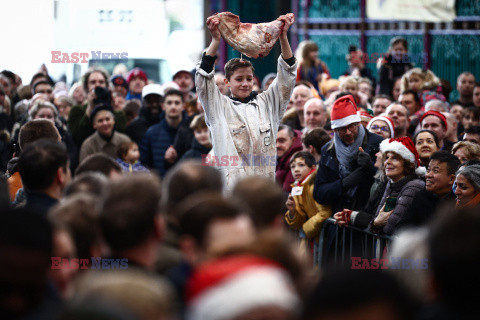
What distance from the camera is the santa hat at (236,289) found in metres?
2.37

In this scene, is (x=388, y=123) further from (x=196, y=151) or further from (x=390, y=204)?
(x=196, y=151)

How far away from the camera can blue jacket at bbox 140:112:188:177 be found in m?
9.39

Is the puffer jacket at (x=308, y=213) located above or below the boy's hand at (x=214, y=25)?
below

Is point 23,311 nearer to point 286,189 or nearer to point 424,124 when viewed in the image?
point 286,189

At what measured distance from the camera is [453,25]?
44.9 feet

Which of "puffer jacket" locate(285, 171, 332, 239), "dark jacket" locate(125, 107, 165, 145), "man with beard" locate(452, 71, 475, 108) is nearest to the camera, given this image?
"puffer jacket" locate(285, 171, 332, 239)

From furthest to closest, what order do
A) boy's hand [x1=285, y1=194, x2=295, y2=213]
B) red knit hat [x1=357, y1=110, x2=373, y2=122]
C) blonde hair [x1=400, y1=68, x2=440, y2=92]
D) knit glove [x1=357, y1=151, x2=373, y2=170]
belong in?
blonde hair [x1=400, y1=68, x2=440, y2=92] < red knit hat [x1=357, y1=110, x2=373, y2=122] < boy's hand [x1=285, y1=194, x2=295, y2=213] < knit glove [x1=357, y1=151, x2=373, y2=170]

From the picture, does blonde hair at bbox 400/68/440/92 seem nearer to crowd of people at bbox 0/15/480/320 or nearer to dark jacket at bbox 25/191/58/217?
crowd of people at bbox 0/15/480/320

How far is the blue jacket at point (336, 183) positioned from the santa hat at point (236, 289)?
4.26 m

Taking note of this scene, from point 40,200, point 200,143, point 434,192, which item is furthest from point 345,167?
point 40,200

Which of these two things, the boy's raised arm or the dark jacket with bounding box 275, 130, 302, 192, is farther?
the dark jacket with bounding box 275, 130, 302, 192

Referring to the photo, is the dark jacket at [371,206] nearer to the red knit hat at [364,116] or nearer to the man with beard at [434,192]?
the man with beard at [434,192]

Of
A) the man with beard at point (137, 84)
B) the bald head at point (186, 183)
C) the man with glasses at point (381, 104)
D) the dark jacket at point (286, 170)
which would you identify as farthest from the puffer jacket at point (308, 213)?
the man with beard at point (137, 84)

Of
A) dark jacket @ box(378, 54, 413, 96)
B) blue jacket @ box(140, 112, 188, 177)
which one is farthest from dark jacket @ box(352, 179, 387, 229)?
dark jacket @ box(378, 54, 413, 96)
